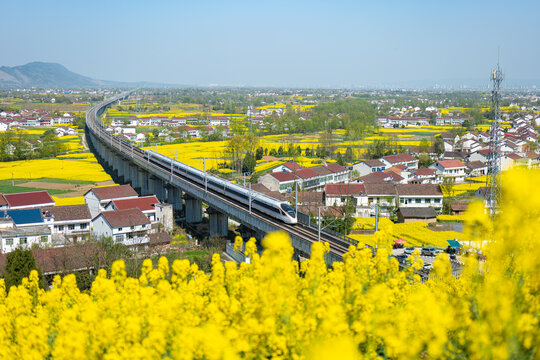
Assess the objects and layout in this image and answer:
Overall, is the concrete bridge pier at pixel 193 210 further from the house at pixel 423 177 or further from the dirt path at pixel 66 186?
the house at pixel 423 177

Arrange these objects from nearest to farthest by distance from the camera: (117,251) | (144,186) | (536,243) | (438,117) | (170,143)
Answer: (536,243)
(117,251)
(144,186)
(170,143)
(438,117)

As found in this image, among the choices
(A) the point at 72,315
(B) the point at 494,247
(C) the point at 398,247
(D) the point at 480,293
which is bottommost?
(C) the point at 398,247

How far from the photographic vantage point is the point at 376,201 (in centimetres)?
3031

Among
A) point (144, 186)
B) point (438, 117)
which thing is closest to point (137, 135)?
point (144, 186)

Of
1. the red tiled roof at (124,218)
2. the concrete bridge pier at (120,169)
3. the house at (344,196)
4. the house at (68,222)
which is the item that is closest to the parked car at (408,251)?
the house at (344,196)

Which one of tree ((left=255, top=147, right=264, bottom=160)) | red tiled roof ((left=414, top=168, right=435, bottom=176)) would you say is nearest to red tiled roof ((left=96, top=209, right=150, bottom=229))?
red tiled roof ((left=414, top=168, right=435, bottom=176))

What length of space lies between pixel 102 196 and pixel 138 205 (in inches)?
118

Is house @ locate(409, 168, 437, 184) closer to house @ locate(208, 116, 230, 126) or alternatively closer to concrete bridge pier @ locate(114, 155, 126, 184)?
concrete bridge pier @ locate(114, 155, 126, 184)

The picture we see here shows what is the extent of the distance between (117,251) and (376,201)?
16.4 meters

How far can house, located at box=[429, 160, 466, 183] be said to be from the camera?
→ 130ft

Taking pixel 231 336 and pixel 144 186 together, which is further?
pixel 144 186

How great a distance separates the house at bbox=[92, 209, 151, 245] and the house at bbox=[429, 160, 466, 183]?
25238 mm

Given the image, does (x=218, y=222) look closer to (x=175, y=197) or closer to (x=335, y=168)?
(x=175, y=197)

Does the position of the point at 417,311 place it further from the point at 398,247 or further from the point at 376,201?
the point at 376,201
